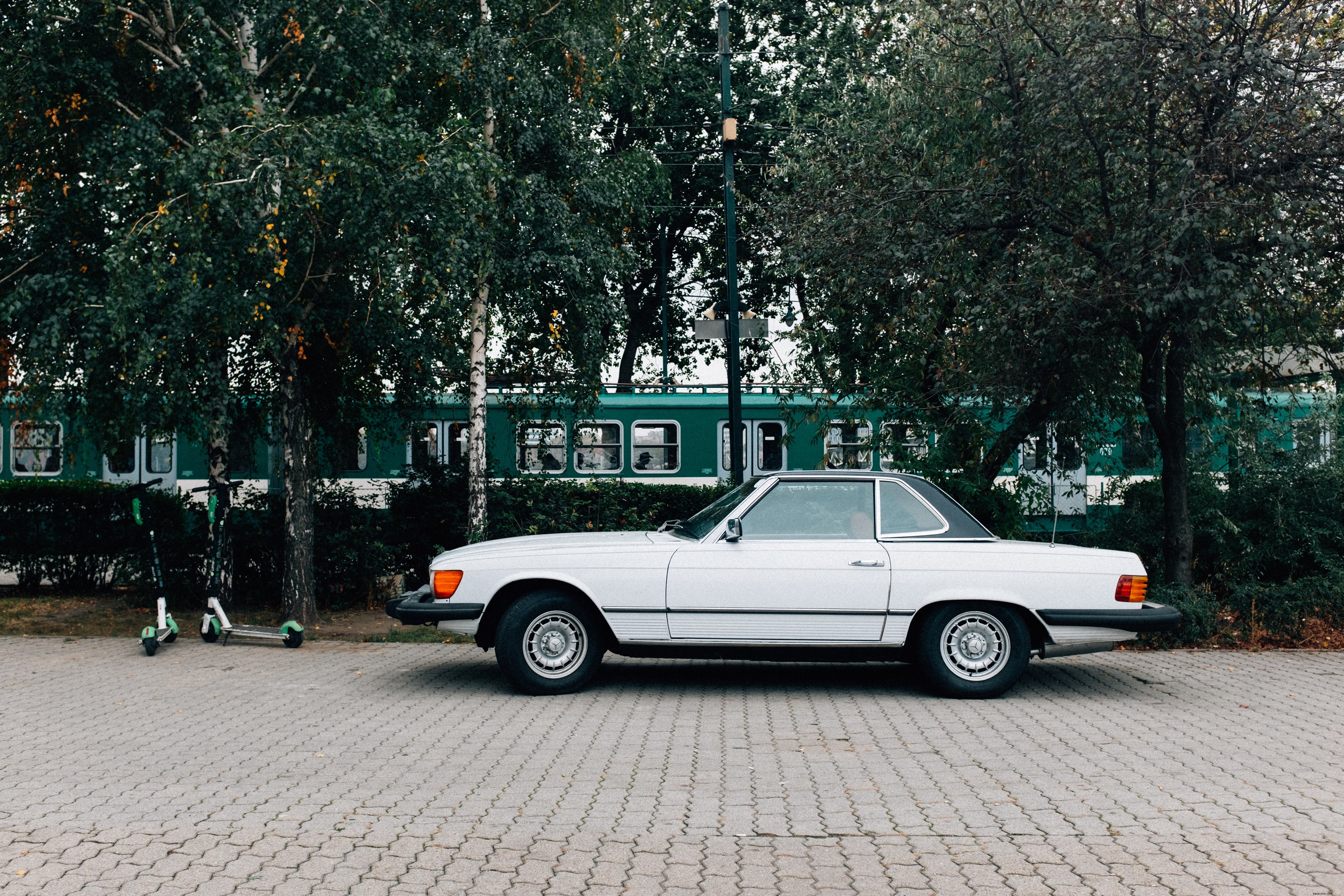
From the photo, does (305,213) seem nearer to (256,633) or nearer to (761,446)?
(256,633)

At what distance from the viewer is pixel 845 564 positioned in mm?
8062

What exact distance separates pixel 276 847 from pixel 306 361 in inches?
345

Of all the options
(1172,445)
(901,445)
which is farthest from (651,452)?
(1172,445)

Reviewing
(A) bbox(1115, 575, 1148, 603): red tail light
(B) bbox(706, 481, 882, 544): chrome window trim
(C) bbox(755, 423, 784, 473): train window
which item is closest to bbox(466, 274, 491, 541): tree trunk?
(B) bbox(706, 481, 882, 544): chrome window trim

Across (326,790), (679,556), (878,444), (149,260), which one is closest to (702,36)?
(878,444)

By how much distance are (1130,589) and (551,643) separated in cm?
412

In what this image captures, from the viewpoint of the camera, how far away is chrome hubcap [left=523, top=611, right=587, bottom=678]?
26.8 ft

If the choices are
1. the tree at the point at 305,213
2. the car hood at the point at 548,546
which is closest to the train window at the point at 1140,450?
the tree at the point at 305,213

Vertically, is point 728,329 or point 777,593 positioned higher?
point 728,329

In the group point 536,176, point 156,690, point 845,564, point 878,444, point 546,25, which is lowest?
point 156,690

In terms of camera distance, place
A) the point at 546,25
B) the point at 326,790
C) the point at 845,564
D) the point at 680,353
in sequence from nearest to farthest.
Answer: the point at 326,790 → the point at 845,564 → the point at 546,25 → the point at 680,353

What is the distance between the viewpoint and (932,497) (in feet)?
28.1

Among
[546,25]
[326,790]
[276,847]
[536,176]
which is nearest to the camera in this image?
[276,847]

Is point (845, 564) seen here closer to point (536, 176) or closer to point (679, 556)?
point (679, 556)
